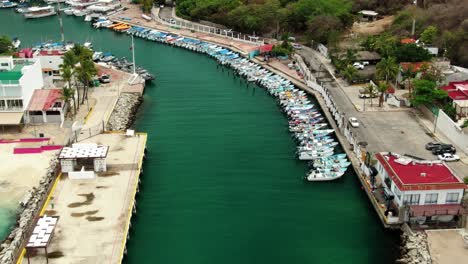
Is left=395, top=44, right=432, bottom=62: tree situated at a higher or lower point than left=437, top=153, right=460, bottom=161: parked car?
higher

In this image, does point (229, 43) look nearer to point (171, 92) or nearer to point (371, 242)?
point (171, 92)

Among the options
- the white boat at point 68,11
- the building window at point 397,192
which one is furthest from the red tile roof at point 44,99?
the white boat at point 68,11

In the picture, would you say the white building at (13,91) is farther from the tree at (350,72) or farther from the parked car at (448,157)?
the parked car at (448,157)

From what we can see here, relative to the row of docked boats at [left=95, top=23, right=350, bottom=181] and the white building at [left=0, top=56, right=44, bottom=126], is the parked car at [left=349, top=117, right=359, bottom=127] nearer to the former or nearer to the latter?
the row of docked boats at [left=95, top=23, right=350, bottom=181]

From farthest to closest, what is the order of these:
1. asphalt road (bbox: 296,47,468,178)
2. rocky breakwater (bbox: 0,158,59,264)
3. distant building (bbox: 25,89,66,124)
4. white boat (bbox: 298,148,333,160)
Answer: distant building (bbox: 25,89,66,124), white boat (bbox: 298,148,333,160), asphalt road (bbox: 296,47,468,178), rocky breakwater (bbox: 0,158,59,264)

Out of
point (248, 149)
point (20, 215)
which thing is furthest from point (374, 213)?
point (20, 215)

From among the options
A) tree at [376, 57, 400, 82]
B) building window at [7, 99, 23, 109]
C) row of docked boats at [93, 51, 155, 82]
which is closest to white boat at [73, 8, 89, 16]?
row of docked boats at [93, 51, 155, 82]

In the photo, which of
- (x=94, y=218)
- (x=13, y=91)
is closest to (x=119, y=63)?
(x=13, y=91)
